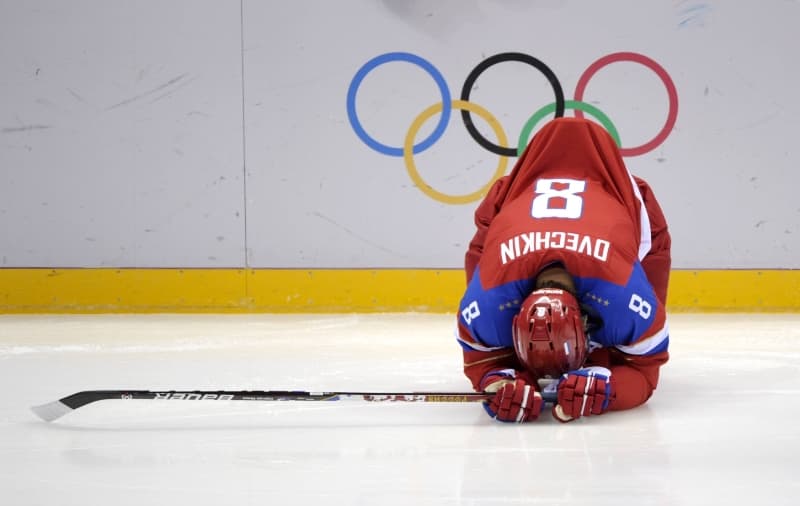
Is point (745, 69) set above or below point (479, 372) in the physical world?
above

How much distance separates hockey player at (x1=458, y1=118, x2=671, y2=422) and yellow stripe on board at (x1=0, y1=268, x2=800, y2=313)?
102 inches

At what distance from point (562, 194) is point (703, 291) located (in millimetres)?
2877

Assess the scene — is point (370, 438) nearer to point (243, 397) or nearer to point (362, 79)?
point (243, 397)

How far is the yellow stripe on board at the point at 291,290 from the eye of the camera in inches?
207

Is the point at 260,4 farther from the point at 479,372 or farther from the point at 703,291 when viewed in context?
the point at 479,372

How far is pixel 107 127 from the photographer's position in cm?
536

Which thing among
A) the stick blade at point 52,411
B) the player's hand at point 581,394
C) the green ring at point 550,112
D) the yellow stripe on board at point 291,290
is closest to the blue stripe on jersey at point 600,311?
the player's hand at point 581,394

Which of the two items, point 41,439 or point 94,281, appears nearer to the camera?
point 41,439

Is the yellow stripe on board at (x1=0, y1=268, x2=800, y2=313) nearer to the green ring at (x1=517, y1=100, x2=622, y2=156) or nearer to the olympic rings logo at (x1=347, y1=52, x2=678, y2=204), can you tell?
the olympic rings logo at (x1=347, y1=52, x2=678, y2=204)

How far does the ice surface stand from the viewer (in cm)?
183

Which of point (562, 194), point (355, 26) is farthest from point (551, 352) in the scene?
point (355, 26)

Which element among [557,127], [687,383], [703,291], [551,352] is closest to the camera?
[551,352]

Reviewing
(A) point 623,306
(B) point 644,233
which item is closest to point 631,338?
A: (A) point 623,306

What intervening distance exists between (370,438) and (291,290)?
3.07m
